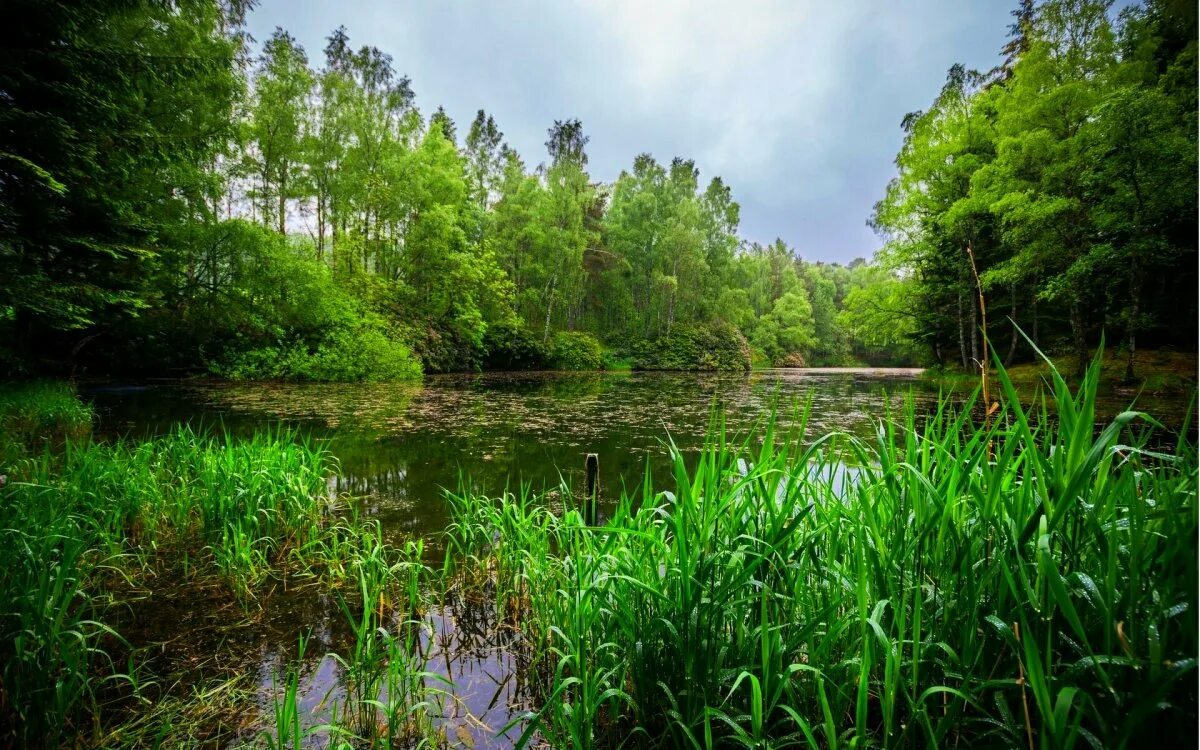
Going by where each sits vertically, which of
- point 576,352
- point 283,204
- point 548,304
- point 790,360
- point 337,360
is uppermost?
point 283,204

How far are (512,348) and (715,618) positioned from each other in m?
25.9

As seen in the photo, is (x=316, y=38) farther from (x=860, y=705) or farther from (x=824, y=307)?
(x=824, y=307)

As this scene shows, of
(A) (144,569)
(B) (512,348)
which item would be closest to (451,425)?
(A) (144,569)

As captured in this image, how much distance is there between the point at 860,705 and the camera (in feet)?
3.55

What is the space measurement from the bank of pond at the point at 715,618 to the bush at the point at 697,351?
Result: 31138 mm

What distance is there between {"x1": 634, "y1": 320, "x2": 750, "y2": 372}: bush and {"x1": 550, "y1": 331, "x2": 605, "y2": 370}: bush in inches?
152

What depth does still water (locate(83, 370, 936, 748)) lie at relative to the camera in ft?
6.26

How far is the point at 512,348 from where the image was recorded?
2672 centimetres

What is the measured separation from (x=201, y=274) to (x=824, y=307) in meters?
56.0

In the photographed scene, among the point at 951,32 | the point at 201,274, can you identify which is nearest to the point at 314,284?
the point at 201,274

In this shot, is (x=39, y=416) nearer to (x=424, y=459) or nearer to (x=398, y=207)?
(x=424, y=459)

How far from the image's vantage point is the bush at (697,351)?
33.8m

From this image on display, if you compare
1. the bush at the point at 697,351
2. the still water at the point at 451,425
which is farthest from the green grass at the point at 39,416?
the bush at the point at 697,351

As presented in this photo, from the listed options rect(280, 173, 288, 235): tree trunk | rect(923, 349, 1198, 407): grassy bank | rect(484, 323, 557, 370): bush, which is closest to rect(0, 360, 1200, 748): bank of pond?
rect(923, 349, 1198, 407): grassy bank
